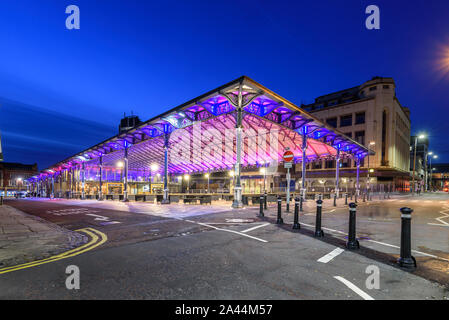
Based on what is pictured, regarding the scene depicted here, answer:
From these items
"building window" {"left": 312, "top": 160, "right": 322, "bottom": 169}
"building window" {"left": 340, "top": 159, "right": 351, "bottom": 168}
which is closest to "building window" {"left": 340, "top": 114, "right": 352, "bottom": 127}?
"building window" {"left": 340, "top": 159, "right": 351, "bottom": 168}

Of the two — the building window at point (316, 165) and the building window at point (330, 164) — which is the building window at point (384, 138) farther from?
the building window at point (316, 165)

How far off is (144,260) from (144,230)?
10.9 feet

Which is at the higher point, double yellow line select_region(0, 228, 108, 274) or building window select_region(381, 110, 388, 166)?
building window select_region(381, 110, 388, 166)

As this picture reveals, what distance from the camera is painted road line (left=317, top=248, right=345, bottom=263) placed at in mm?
4549

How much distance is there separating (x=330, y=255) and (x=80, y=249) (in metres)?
5.81

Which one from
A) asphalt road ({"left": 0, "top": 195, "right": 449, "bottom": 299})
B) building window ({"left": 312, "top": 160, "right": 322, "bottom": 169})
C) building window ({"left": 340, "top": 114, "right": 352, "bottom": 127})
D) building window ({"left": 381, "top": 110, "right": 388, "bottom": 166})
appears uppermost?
building window ({"left": 340, "top": 114, "right": 352, "bottom": 127})

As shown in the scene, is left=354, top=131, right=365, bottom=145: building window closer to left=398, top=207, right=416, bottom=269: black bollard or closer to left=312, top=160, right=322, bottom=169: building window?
left=312, top=160, right=322, bottom=169: building window

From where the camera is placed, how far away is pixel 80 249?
521 centimetres

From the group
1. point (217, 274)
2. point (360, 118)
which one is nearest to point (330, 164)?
point (360, 118)

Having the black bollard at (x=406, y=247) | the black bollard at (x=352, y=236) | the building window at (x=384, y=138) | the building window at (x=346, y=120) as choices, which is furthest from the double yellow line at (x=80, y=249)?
the building window at (x=346, y=120)

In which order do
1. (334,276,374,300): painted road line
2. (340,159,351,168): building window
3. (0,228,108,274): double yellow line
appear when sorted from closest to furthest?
1. (334,276,374,300): painted road line
2. (0,228,108,274): double yellow line
3. (340,159,351,168): building window

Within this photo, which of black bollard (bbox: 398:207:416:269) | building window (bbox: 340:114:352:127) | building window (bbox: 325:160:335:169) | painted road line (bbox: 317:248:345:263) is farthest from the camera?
building window (bbox: 325:160:335:169)

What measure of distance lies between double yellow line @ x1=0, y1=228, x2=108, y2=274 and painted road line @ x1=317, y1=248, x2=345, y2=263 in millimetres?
5294

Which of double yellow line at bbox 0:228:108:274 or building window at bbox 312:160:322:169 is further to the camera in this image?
building window at bbox 312:160:322:169
